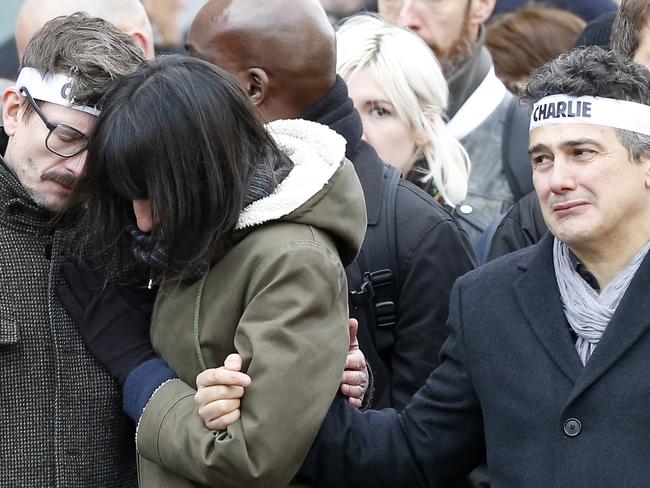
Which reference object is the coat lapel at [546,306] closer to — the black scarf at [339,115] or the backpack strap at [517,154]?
the black scarf at [339,115]

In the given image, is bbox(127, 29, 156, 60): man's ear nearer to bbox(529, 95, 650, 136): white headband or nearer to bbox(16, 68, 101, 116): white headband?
bbox(16, 68, 101, 116): white headband

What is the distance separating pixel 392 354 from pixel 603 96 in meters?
1.07

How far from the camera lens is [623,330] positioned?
2.98 m

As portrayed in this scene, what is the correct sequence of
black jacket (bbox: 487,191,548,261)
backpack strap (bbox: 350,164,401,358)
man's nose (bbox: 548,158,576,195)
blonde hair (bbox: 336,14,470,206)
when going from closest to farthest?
man's nose (bbox: 548,158,576,195)
backpack strap (bbox: 350,164,401,358)
black jacket (bbox: 487,191,548,261)
blonde hair (bbox: 336,14,470,206)

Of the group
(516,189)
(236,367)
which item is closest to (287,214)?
(236,367)

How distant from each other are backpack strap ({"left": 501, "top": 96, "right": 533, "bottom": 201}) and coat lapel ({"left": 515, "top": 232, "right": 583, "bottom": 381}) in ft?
6.17

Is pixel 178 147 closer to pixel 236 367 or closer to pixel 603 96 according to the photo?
pixel 236 367

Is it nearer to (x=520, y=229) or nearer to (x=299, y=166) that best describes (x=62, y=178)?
(x=299, y=166)

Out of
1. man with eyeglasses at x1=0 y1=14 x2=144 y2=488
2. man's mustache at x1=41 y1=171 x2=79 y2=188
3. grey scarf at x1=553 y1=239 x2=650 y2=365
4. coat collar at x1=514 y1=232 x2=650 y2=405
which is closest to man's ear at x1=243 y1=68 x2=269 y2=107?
man with eyeglasses at x1=0 y1=14 x2=144 y2=488

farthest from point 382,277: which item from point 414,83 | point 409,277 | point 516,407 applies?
point 414,83

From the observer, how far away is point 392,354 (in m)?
3.78

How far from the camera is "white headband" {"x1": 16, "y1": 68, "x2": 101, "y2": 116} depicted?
3309 millimetres

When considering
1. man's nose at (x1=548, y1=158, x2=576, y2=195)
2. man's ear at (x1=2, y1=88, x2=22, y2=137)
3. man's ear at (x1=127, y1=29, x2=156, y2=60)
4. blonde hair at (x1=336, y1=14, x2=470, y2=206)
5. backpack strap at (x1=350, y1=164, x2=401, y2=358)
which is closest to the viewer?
man's nose at (x1=548, y1=158, x2=576, y2=195)

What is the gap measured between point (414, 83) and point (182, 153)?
6.12ft
